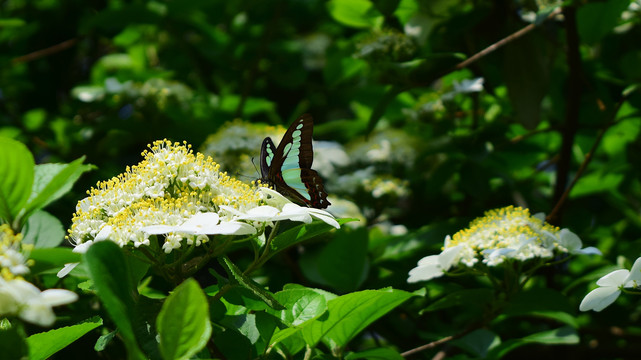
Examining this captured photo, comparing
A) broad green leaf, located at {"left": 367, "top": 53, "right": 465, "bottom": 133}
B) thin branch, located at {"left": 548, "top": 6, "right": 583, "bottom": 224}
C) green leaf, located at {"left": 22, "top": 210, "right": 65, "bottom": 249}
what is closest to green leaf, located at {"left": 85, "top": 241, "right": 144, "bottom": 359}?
green leaf, located at {"left": 22, "top": 210, "right": 65, "bottom": 249}

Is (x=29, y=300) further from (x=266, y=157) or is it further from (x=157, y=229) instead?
(x=266, y=157)

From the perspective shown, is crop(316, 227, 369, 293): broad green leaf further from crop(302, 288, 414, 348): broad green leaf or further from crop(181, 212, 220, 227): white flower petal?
crop(181, 212, 220, 227): white flower petal

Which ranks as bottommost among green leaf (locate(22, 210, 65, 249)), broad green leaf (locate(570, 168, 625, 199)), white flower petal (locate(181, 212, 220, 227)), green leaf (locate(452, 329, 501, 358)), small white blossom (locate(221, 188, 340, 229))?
broad green leaf (locate(570, 168, 625, 199))

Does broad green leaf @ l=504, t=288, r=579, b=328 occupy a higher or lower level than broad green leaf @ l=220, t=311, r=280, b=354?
lower

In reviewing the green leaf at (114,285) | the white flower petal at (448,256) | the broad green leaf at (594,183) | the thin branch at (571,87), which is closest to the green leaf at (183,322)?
the green leaf at (114,285)

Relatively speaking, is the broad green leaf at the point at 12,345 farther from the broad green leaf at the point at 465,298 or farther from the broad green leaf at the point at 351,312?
the broad green leaf at the point at 465,298

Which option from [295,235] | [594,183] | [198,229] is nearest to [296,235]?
[295,235]
